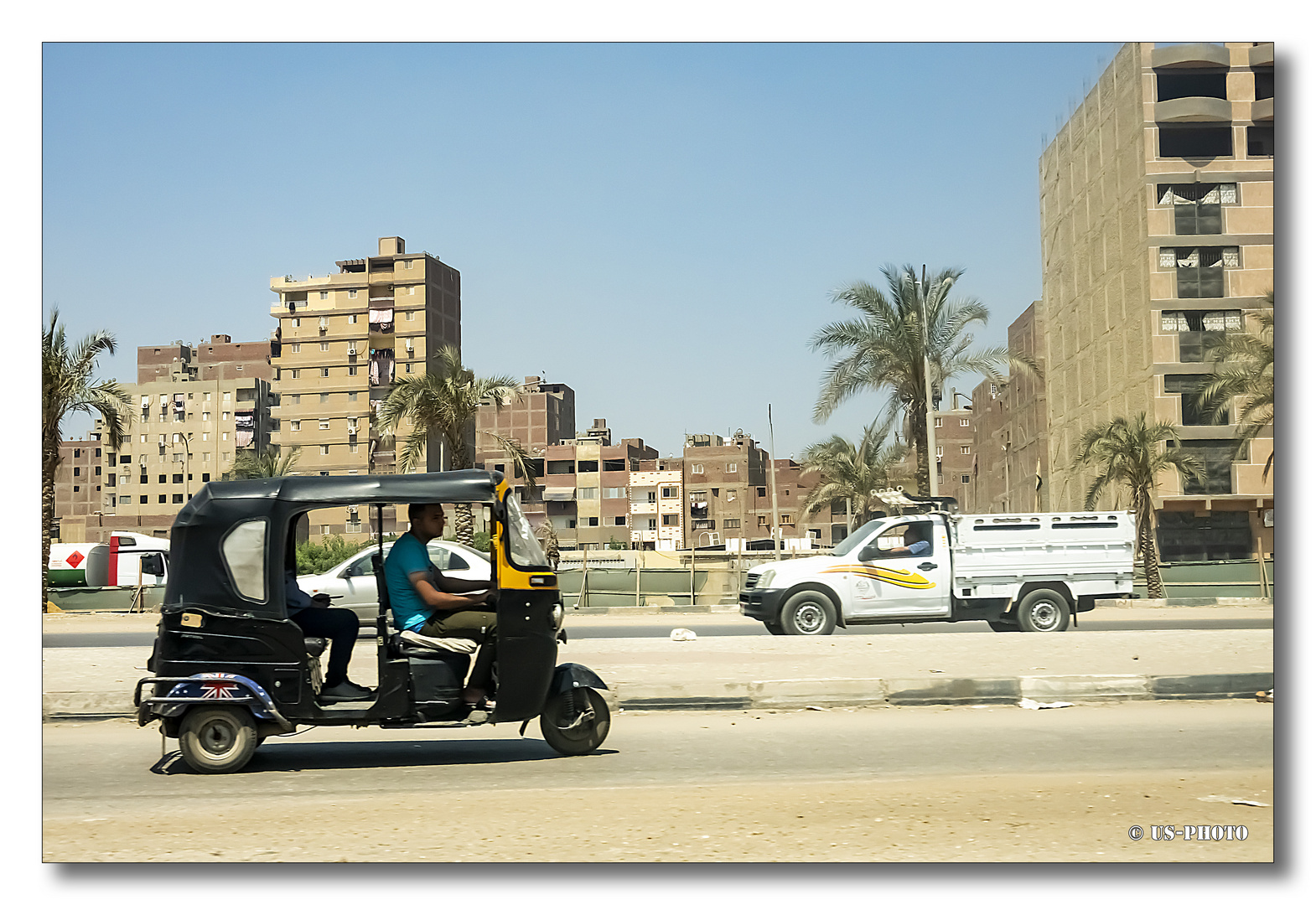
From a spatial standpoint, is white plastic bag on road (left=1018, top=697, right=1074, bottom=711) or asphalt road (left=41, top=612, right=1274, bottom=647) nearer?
white plastic bag on road (left=1018, top=697, right=1074, bottom=711)

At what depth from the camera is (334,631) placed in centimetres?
819

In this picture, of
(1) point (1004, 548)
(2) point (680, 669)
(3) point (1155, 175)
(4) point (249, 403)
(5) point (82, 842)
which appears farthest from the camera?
(4) point (249, 403)

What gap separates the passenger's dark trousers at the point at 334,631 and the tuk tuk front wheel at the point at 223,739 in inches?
25.4

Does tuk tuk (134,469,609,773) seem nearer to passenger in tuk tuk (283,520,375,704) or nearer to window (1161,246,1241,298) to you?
passenger in tuk tuk (283,520,375,704)

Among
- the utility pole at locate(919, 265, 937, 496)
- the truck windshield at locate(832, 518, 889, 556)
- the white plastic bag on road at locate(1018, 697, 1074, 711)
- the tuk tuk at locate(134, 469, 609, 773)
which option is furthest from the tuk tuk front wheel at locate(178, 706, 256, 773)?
the utility pole at locate(919, 265, 937, 496)

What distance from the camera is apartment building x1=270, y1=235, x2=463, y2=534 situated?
315 ft

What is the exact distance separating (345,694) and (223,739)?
2.69 feet

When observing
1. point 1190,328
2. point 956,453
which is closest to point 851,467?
point 1190,328

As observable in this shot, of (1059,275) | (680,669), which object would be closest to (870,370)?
(680,669)

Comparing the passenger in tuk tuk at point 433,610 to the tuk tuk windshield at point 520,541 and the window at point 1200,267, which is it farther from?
the window at point 1200,267

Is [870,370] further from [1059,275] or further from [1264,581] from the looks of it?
[1059,275]

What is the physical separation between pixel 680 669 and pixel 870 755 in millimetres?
4516

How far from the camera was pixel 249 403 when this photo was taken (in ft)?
383

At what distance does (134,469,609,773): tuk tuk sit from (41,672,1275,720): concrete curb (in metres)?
3.17
